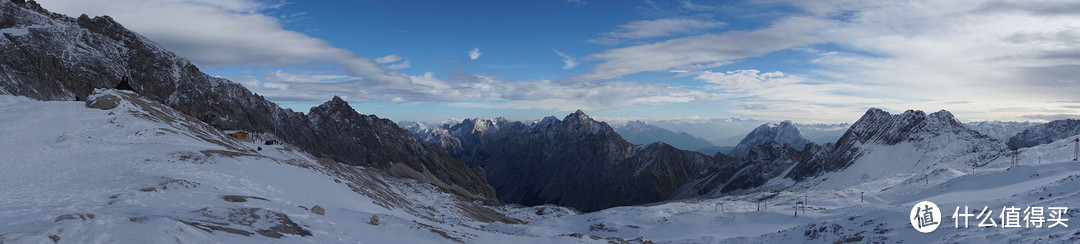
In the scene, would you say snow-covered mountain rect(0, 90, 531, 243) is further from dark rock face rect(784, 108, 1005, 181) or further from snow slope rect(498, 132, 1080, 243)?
dark rock face rect(784, 108, 1005, 181)

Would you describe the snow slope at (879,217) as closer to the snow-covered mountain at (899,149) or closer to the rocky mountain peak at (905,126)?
the snow-covered mountain at (899,149)

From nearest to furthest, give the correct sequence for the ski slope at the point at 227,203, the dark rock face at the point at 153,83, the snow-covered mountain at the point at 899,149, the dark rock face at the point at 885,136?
the ski slope at the point at 227,203 → the dark rock face at the point at 153,83 → the snow-covered mountain at the point at 899,149 → the dark rock face at the point at 885,136

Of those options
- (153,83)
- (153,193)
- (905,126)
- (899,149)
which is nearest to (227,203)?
(153,193)

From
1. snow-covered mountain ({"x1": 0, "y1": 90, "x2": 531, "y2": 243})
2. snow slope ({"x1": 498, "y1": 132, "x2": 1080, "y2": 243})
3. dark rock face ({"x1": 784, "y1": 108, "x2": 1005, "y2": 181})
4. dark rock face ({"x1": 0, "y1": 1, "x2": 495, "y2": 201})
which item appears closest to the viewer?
snow-covered mountain ({"x1": 0, "y1": 90, "x2": 531, "y2": 243})

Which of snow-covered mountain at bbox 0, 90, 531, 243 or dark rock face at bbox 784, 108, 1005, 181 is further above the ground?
dark rock face at bbox 784, 108, 1005, 181

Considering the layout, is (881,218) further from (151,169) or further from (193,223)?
(151,169)

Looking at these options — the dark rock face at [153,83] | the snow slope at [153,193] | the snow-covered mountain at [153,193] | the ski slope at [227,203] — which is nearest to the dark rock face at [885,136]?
the ski slope at [227,203]

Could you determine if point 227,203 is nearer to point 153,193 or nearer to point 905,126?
point 153,193

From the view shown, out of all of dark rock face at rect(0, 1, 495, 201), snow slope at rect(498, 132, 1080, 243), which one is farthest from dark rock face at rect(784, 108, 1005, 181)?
dark rock face at rect(0, 1, 495, 201)

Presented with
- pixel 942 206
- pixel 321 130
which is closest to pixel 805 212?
pixel 942 206
